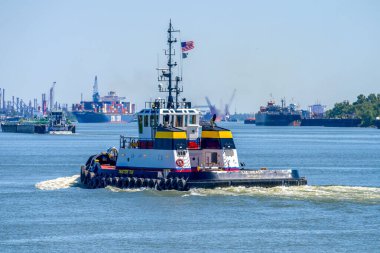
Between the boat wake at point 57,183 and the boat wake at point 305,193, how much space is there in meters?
13.8

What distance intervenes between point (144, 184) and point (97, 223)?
34.4 feet

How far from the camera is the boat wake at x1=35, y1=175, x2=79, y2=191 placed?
65.8 meters

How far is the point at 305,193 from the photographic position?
181ft

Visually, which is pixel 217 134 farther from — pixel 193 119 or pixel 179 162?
pixel 179 162

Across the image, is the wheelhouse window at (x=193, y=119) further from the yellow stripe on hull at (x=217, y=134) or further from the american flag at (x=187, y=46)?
the american flag at (x=187, y=46)

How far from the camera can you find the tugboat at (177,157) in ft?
185

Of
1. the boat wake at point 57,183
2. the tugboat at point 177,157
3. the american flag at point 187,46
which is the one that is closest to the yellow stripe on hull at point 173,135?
the tugboat at point 177,157

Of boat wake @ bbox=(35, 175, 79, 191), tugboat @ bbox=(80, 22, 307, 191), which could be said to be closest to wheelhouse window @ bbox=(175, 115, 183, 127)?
tugboat @ bbox=(80, 22, 307, 191)

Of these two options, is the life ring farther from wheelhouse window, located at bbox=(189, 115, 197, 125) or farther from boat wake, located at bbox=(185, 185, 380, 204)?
wheelhouse window, located at bbox=(189, 115, 197, 125)

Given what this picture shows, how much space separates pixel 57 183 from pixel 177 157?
48.2 ft

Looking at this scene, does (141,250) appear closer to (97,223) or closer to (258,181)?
(97,223)

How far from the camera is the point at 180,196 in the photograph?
5544 cm

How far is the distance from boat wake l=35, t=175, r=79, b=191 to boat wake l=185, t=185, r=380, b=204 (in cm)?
1377

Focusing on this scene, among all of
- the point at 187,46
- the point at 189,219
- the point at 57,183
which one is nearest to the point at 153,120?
the point at 187,46
